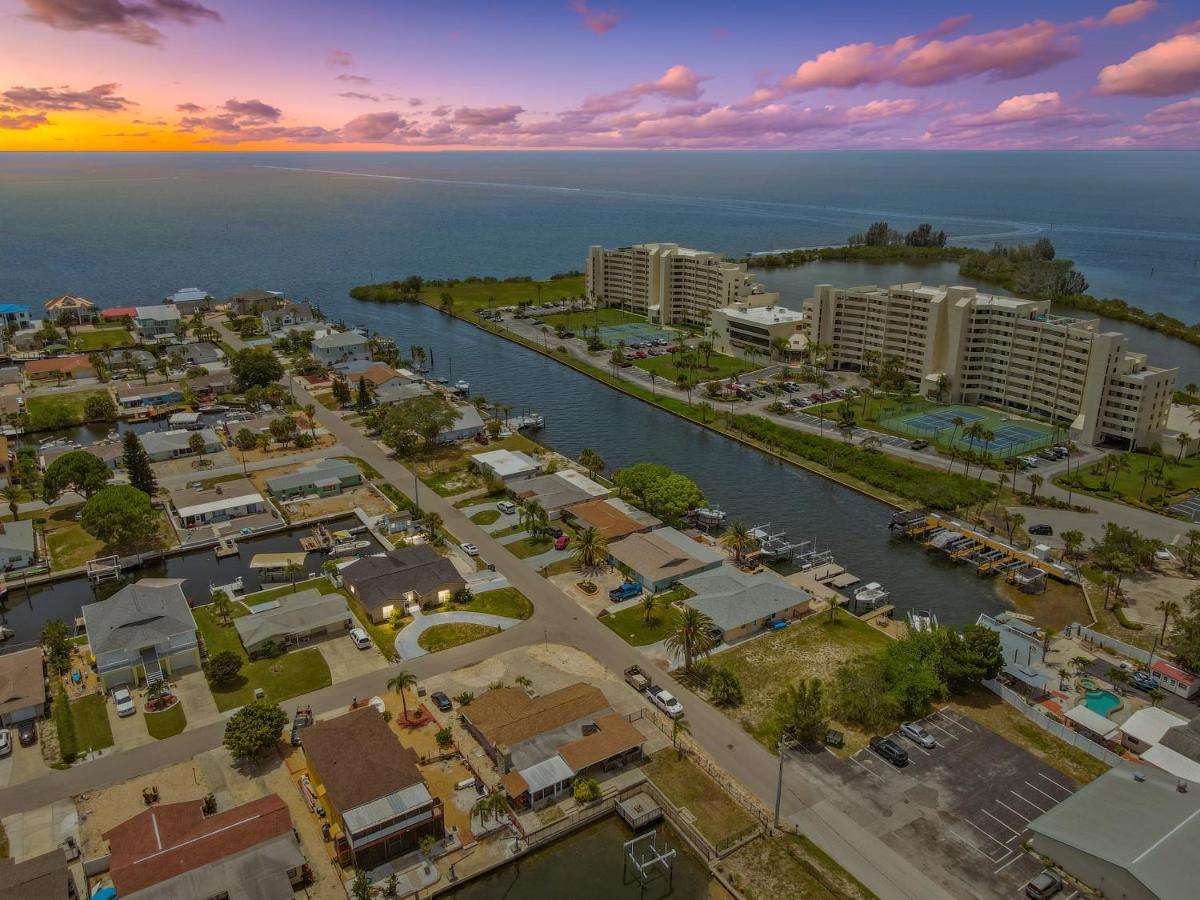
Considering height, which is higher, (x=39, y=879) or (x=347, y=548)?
(x=39, y=879)

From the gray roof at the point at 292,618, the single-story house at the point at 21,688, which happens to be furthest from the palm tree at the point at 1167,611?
the single-story house at the point at 21,688

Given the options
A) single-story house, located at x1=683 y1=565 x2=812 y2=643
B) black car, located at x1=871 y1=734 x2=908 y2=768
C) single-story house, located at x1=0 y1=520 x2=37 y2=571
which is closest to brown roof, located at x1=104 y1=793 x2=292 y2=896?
single-story house, located at x1=683 y1=565 x2=812 y2=643

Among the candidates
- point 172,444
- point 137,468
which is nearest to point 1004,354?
point 137,468

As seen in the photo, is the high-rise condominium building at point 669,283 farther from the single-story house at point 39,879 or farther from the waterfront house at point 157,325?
the single-story house at point 39,879

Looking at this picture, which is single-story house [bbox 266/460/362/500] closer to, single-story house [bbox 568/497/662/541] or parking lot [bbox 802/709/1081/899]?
single-story house [bbox 568/497/662/541]

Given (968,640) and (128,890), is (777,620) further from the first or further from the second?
(128,890)

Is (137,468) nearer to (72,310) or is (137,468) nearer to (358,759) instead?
(358,759)
